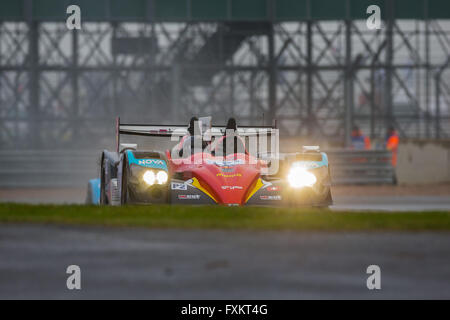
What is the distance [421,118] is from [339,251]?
28.6 m

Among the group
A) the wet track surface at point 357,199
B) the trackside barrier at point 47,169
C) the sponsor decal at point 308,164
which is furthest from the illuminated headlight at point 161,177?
the trackside barrier at point 47,169

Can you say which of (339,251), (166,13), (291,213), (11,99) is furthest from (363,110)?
(339,251)

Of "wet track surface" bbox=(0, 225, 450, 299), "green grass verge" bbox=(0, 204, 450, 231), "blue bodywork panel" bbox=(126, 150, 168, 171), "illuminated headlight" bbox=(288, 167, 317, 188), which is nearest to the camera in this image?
"wet track surface" bbox=(0, 225, 450, 299)

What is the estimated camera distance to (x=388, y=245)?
21.0 ft

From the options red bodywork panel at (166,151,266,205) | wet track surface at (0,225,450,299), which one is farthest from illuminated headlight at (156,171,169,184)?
wet track surface at (0,225,450,299)

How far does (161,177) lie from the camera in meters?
9.84

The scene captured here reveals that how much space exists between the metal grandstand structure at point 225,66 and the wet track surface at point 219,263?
1017 inches

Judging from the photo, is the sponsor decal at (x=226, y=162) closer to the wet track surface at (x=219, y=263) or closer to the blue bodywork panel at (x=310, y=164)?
the blue bodywork panel at (x=310, y=164)

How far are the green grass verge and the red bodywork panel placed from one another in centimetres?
76

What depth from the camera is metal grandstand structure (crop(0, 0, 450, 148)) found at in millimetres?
32750

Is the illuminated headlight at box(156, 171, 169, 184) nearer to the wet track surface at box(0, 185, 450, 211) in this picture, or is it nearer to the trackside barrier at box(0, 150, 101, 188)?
the wet track surface at box(0, 185, 450, 211)

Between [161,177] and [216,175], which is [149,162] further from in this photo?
[216,175]

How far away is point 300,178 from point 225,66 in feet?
76.2
